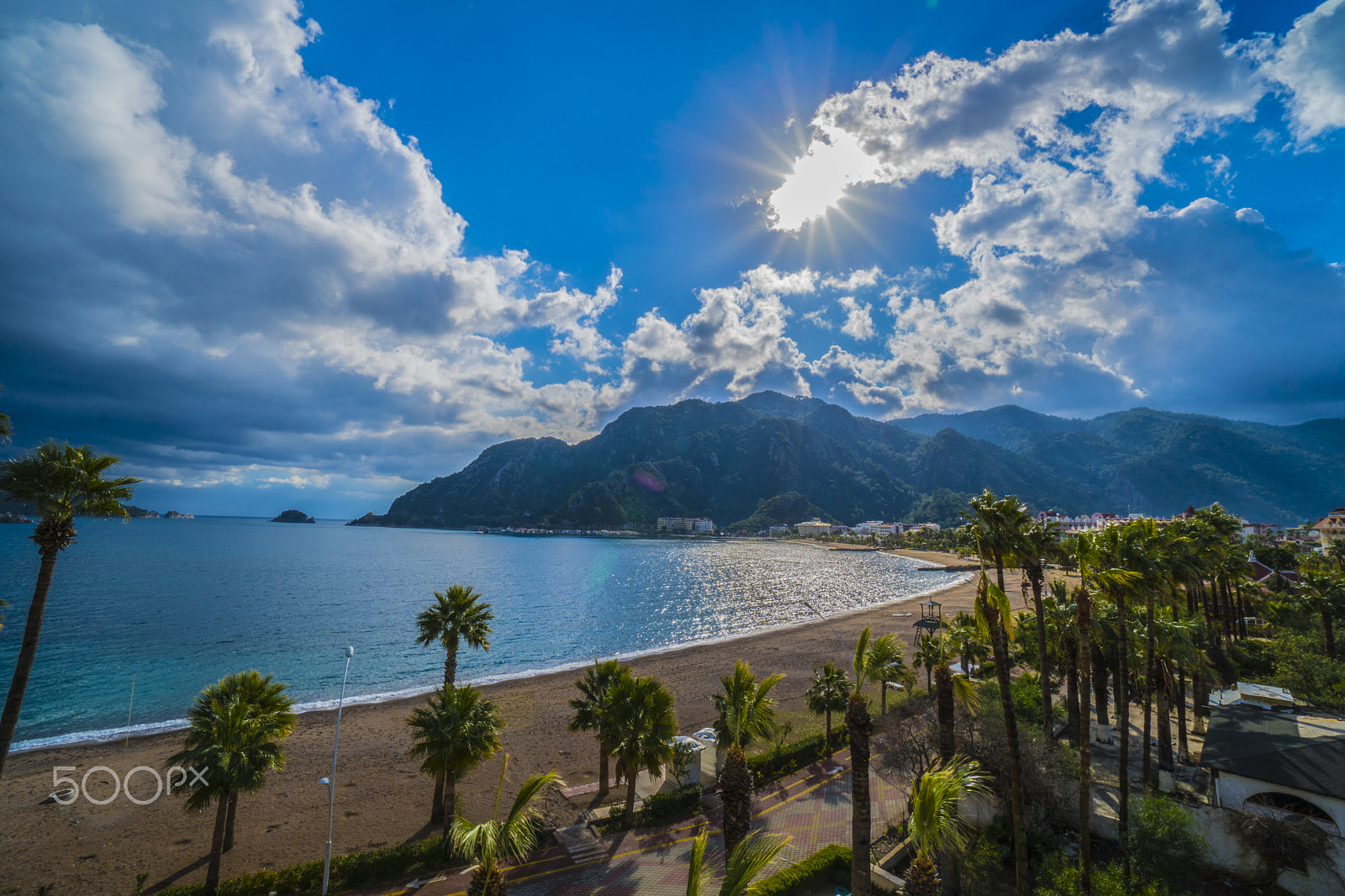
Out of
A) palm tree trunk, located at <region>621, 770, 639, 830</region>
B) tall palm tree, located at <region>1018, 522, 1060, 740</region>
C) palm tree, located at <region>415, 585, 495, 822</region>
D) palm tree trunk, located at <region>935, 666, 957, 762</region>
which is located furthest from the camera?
palm tree, located at <region>415, 585, 495, 822</region>

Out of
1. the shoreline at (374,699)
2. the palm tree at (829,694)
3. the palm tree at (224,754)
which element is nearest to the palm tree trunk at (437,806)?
the shoreline at (374,699)

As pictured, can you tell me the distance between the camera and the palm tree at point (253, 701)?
669 inches

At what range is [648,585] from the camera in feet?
309

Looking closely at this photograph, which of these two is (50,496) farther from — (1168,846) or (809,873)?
(1168,846)

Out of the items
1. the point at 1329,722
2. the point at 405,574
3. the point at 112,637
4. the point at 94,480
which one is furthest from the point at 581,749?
the point at 405,574

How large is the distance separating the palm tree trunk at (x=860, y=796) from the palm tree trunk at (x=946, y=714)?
189 inches

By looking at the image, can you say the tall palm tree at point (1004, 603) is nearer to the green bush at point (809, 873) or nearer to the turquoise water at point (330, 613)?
the green bush at point (809, 873)

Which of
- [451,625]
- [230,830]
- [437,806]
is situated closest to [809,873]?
[451,625]

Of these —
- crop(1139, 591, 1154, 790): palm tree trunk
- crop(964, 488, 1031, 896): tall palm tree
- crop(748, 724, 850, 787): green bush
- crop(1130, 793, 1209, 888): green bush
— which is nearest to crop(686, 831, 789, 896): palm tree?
crop(964, 488, 1031, 896): tall palm tree

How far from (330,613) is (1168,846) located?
254 feet

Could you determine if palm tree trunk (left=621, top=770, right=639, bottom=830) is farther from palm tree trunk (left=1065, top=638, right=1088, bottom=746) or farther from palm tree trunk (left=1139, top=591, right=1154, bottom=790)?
palm tree trunk (left=1139, top=591, right=1154, bottom=790)

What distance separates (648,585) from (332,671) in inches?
2252

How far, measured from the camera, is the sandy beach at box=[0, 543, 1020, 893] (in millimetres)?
18922

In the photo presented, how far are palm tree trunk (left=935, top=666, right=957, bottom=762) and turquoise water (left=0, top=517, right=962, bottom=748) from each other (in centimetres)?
3820
